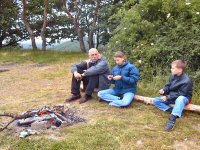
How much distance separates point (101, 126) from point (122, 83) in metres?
1.46

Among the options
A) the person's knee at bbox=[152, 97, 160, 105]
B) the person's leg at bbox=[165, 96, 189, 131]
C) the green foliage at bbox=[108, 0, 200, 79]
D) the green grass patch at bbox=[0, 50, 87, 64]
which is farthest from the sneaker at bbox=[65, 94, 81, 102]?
the green grass patch at bbox=[0, 50, 87, 64]

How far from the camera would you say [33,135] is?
5.34 metres

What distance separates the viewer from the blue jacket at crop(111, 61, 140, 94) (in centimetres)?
677

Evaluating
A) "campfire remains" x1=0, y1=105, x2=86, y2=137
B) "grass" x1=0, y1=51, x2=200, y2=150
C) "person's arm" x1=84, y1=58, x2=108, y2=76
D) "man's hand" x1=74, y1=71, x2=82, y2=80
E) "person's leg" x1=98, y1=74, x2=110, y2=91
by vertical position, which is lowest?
"grass" x1=0, y1=51, x2=200, y2=150

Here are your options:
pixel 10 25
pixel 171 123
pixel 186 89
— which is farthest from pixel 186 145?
pixel 10 25

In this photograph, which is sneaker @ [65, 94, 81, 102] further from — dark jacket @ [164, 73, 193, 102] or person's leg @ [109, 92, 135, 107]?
dark jacket @ [164, 73, 193, 102]

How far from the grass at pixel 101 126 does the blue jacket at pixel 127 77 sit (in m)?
0.38

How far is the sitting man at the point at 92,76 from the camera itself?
23.3 ft

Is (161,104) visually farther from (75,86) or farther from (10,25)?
(10,25)

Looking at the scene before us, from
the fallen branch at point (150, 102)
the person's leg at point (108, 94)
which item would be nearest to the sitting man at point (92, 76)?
the person's leg at point (108, 94)

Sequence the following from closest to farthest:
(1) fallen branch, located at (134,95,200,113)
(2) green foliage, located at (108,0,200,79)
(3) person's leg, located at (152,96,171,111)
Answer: (1) fallen branch, located at (134,95,200,113)
(3) person's leg, located at (152,96,171,111)
(2) green foliage, located at (108,0,200,79)

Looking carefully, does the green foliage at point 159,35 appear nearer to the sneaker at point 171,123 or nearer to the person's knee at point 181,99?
the person's knee at point 181,99

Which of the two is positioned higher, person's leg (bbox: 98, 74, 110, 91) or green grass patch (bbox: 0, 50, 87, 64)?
person's leg (bbox: 98, 74, 110, 91)

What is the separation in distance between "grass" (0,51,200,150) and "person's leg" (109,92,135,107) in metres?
0.11
